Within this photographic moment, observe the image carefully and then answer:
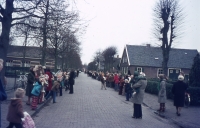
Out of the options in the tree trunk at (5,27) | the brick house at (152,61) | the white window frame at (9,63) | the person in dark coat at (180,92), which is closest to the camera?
the person in dark coat at (180,92)

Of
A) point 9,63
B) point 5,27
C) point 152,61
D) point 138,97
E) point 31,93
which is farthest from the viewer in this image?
point 9,63

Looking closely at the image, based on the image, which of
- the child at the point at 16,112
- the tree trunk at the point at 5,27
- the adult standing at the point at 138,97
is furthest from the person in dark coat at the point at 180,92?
the tree trunk at the point at 5,27

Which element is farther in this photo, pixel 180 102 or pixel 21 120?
pixel 180 102

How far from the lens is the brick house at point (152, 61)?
186ft

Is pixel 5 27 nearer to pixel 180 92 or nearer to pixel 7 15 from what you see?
pixel 7 15

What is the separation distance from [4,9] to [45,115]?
219 inches

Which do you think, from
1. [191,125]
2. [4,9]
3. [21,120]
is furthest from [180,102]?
[4,9]

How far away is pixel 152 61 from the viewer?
2288 inches

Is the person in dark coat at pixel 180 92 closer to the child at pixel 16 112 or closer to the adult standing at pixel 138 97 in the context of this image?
the adult standing at pixel 138 97

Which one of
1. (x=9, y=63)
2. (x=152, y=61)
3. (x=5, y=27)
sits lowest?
(x=9, y=63)

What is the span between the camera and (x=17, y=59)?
233 feet

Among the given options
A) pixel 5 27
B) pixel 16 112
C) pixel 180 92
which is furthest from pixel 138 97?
pixel 5 27

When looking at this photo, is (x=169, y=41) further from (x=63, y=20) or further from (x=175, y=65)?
(x=175, y=65)

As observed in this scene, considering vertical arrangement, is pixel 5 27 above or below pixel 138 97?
above
